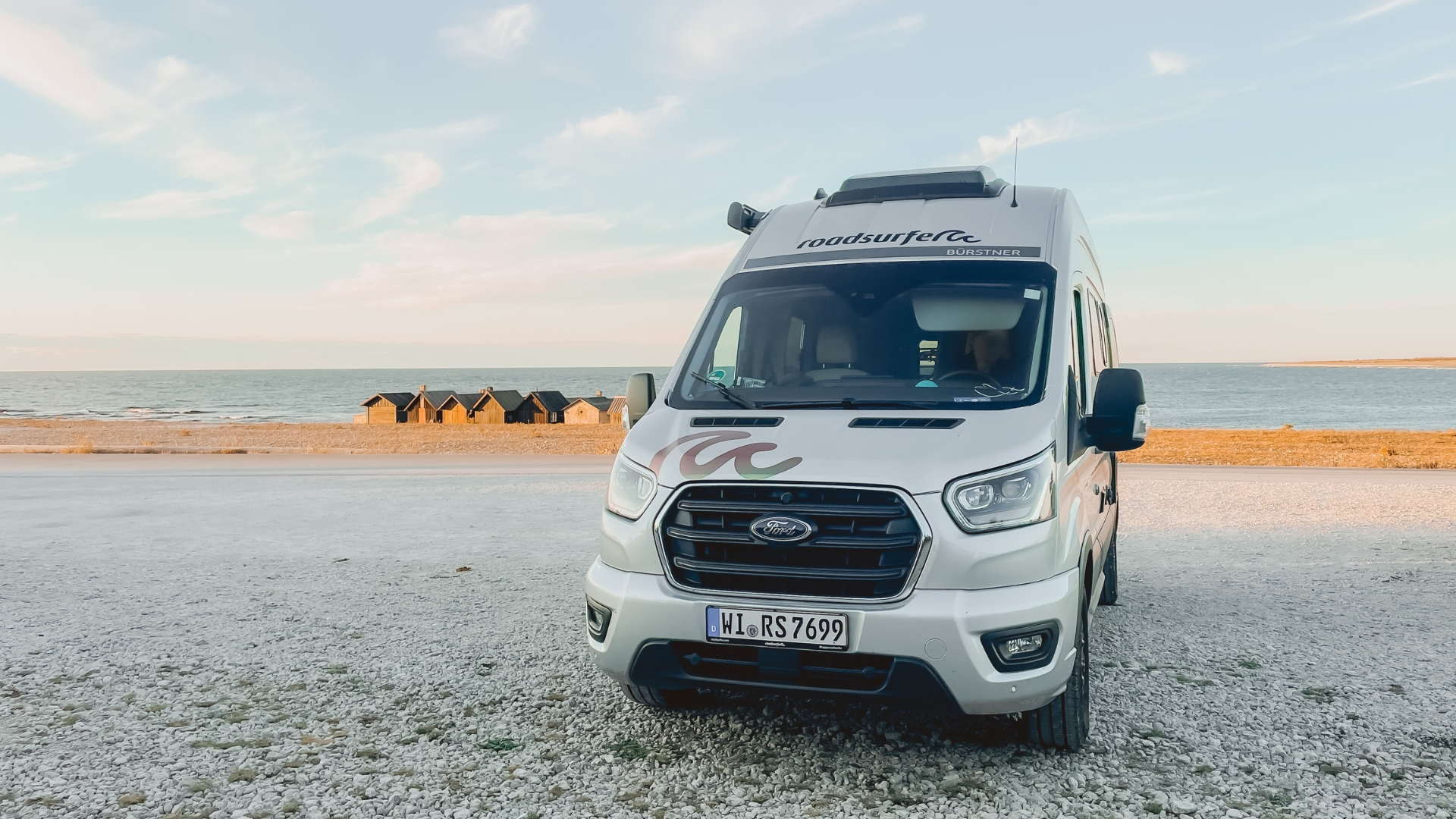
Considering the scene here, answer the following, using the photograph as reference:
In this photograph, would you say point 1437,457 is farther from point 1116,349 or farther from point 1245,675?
point 1245,675

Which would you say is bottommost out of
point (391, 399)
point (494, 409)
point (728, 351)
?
point (494, 409)

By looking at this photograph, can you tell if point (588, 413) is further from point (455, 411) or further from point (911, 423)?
point (911, 423)

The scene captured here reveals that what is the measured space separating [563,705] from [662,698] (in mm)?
563

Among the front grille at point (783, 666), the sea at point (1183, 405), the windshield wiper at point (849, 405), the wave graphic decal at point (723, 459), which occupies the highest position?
the windshield wiper at point (849, 405)

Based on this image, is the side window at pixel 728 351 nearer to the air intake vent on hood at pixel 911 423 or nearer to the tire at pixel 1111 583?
the air intake vent on hood at pixel 911 423

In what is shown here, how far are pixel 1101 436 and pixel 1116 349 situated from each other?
14.8 feet

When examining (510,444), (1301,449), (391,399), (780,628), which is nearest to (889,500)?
(780,628)

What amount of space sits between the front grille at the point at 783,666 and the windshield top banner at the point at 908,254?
2.07 metres

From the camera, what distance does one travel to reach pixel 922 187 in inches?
203

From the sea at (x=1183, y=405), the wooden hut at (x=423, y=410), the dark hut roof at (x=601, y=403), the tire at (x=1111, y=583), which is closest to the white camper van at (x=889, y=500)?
the tire at (x=1111, y=583)

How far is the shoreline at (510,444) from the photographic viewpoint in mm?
20953

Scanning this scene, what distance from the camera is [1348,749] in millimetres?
4094

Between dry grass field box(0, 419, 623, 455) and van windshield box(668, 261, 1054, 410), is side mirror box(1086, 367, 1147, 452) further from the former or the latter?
dry grass field box(0, 419, 623, 455)

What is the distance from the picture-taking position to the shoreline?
20953 millimetres
